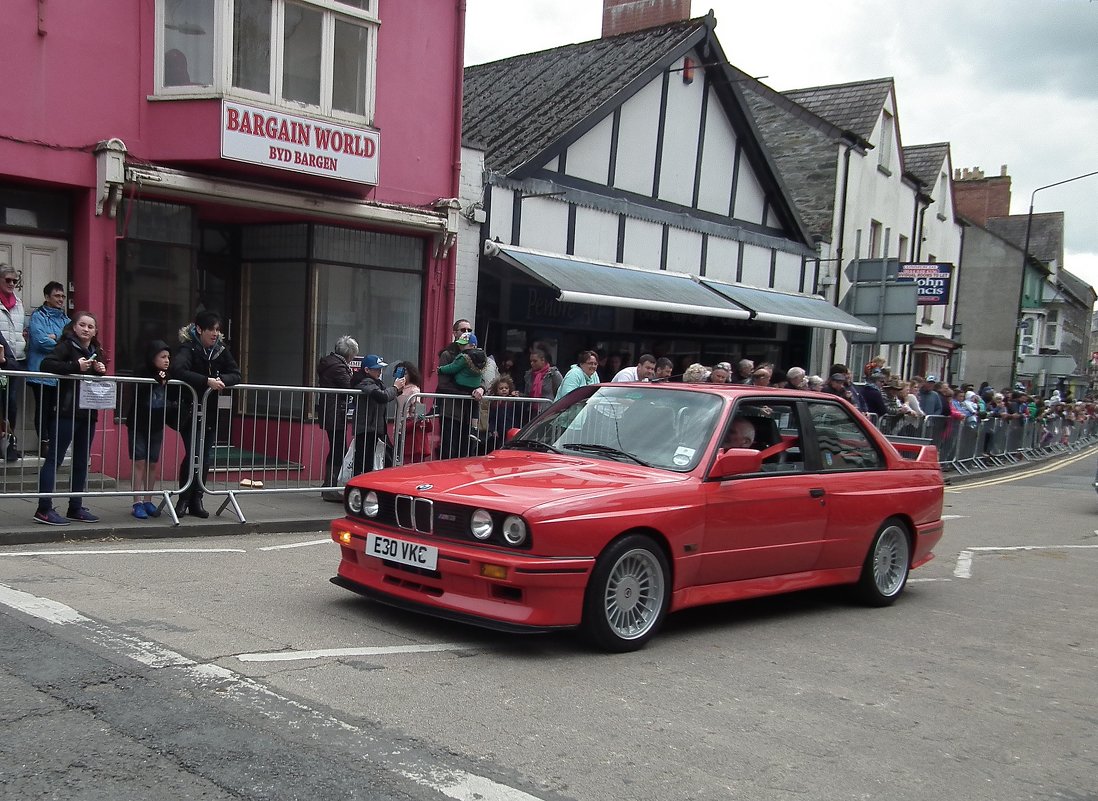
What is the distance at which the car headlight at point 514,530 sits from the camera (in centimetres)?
522

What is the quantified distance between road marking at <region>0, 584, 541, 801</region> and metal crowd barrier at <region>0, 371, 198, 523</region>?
2.51m

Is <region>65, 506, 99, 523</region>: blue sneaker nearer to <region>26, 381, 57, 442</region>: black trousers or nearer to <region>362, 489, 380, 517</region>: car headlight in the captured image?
<region>26, 381, 57, 442</region>: black trousers

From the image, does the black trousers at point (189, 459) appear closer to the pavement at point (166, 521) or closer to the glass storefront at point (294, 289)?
the pavement at point (166, 521)

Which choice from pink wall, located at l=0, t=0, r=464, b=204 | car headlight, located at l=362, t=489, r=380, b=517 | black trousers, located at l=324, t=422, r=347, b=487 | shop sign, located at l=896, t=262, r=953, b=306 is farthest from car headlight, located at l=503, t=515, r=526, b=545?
shop sign, located at l=896, t=262, r=953, b=306

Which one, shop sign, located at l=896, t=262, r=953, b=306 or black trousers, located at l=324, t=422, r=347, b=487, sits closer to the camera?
black trousers, located at l=324, t=422, r=347, b=487

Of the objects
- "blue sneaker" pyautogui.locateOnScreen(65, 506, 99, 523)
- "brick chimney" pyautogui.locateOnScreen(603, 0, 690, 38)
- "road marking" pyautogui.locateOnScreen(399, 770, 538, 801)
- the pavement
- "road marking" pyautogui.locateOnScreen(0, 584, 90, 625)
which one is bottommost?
the pavement

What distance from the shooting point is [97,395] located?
8531 millimetres

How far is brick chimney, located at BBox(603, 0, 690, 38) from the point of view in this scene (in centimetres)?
2175

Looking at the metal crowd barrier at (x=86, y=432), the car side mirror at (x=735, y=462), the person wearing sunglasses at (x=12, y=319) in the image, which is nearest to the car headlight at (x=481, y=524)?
the car side mirror at (x=735, y=462)

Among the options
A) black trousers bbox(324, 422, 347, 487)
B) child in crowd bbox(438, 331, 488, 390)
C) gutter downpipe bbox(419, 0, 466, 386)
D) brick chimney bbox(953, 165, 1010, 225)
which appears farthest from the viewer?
brick chimney bbox(953, 165, 1010, 225)

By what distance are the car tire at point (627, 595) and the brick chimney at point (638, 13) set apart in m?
18.2

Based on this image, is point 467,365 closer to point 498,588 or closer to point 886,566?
point 886,566

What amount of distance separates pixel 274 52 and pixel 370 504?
7825 mm

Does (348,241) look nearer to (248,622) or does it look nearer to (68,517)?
(68,517)
